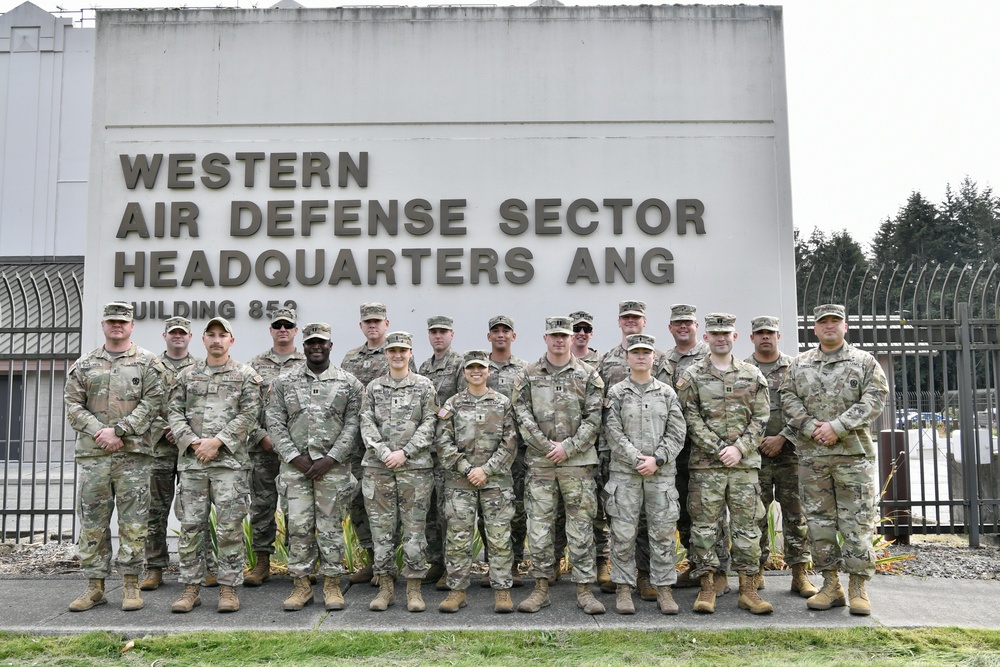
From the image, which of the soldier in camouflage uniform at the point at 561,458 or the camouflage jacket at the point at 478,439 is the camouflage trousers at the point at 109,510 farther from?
the soldier in camouflage uniform at the point at 561,458

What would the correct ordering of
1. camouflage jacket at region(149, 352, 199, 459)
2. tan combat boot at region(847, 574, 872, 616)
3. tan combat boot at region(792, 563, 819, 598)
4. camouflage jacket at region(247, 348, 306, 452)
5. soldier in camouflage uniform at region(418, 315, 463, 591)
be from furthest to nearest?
1. camouflage jacket at region(247, 348, 306, 452)
2. soldier in camouflage uniform at region(418, 315, 463, 591)
3. camouflage jacket at region(149, 352, 199, 459)
4. tan combat boot at region(792, 563, 819, 598)
5. tan combat boot at region(847, 574, 872, 616)

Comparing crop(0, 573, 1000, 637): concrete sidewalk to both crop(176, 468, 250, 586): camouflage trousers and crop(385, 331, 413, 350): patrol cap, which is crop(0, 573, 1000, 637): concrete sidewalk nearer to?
crop(176, 468, 250, 586): camouflage trousers

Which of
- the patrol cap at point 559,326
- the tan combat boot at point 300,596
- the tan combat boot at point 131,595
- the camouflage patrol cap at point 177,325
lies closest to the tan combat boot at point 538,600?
the tan combat boot at point 300,596

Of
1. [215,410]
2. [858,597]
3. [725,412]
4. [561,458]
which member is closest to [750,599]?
[858,597]

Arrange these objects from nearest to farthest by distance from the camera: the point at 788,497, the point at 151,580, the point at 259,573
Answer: the point at 788,497 → the point at 151,580 → the point at 259,573

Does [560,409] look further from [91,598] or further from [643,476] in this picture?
[91,598]

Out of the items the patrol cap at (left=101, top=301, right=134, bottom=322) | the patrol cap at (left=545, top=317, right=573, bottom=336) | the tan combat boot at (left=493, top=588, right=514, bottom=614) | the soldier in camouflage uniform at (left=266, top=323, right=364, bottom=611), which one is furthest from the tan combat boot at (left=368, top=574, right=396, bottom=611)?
the patrol cap at (left=101, top=301, right=134, bottom=322)

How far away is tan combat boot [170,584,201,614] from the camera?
536 cm

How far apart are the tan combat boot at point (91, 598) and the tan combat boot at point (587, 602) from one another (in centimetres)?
343

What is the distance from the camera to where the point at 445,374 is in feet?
20.8

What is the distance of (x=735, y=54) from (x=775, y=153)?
111 cm

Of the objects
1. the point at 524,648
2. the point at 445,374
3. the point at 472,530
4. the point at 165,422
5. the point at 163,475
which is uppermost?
the point at 445,374

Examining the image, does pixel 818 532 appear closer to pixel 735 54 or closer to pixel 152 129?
pixel 735 54

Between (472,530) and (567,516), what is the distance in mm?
671
